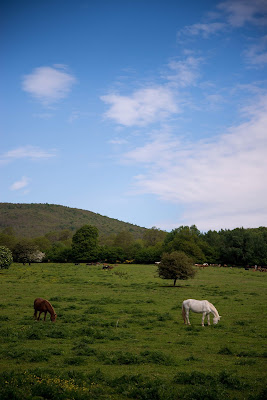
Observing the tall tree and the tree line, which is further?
the tree line

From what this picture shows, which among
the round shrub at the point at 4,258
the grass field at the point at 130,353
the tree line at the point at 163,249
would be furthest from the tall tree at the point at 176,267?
the tree line at the point at 163,249

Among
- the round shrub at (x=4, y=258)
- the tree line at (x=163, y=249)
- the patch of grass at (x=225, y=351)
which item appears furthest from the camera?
the tree line at (x=163, y=249)

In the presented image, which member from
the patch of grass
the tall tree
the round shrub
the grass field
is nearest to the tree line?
the round shrub

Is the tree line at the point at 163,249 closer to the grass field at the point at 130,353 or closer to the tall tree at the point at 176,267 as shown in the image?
the tall tree at the point at 176,267

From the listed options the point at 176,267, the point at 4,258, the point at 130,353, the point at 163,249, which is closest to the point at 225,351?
the point at 130,353

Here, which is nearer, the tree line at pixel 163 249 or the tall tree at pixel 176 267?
the tall tree at pixel 176 267

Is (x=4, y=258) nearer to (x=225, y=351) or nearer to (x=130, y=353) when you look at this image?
(x=130, y=353)

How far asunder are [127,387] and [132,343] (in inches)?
236

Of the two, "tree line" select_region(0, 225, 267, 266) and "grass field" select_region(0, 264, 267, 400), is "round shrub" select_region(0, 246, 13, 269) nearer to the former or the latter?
"tree line" select_region(0, 225, 267, 266)

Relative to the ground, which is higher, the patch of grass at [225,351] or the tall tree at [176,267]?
the tall tree at [176,267]

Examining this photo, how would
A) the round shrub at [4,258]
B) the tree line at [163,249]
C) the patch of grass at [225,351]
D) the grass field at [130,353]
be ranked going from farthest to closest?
the tree line at [163,249] < the round shrub at [4,258] < the patch of grass at [225,351] < the grass field at [130,353]

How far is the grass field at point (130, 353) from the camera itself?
10.2 metres

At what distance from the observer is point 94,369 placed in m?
12.4

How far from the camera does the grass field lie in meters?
10.2
